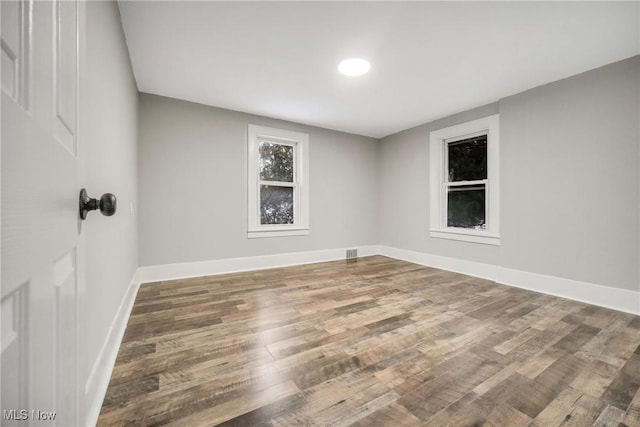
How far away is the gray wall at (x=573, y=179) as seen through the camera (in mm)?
2375

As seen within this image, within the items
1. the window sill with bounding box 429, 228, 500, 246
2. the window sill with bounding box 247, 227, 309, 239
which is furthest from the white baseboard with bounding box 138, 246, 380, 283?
the window sill with bounding box 429, 228, 500, 246

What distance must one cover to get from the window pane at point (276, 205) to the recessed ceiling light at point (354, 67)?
2.07m

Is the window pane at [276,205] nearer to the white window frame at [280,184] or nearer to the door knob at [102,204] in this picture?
the white window frame at [280,184]

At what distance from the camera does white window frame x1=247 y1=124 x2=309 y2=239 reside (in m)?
3.81

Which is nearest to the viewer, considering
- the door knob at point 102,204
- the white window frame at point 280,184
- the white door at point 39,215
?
the white door at point 39,215

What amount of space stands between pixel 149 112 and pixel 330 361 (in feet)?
11.3

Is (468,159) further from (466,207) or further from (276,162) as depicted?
(276,162)

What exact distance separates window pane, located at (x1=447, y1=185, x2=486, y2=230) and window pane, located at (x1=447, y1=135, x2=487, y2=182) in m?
0.17

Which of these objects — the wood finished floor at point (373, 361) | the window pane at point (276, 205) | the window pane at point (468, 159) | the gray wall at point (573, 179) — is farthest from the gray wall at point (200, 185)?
the gray wall at point (573, 179)

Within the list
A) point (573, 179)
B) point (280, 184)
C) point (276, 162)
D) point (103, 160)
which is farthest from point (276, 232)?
point (573, 179)

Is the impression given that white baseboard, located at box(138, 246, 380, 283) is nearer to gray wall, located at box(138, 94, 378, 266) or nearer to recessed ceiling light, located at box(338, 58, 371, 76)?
gray wall, located at box(138, 94, 378, 266)

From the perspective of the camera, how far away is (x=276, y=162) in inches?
164

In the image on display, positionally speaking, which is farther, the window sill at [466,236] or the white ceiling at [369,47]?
the window sill at [466,236]

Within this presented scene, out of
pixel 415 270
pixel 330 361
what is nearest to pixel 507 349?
pixel 330 361
